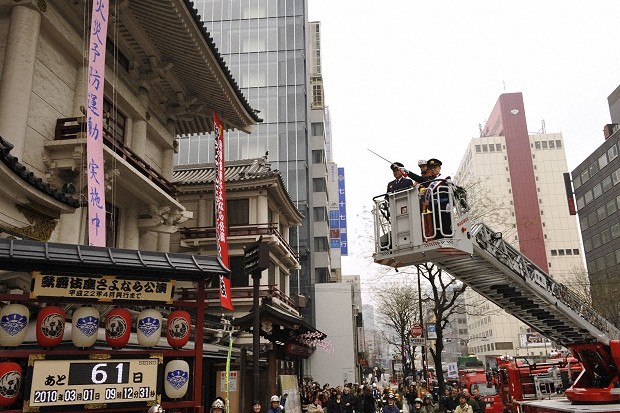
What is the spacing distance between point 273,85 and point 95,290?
141 feet

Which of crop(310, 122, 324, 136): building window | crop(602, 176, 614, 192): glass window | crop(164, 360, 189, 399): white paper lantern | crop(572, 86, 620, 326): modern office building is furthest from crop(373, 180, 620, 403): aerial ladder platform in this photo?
crop(602, 176, 614, 192): glass window

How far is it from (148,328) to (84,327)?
965mm

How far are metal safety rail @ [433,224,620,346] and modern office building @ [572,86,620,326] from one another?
5896 cm

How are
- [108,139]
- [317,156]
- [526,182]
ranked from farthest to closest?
[526,182], [317,156], [108,139]

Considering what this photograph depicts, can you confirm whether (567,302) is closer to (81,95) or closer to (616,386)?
(616,386)

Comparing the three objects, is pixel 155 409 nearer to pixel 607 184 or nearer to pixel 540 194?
pixel 607 184

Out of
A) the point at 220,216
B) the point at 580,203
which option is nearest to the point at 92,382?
the point at 220,216

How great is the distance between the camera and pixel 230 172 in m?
34.7

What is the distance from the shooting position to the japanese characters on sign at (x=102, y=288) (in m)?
6.98

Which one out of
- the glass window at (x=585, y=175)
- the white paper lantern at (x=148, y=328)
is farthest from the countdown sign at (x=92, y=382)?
the glass window at (x=585, y=175)

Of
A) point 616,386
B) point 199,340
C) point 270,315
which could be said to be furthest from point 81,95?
point 616,386

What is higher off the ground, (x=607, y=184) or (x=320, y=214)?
(x=607, y=184)

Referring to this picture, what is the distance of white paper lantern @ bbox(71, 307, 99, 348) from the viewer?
694cm

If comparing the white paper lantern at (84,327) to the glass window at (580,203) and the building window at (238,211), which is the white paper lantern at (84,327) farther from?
the glass window at (580,203)
